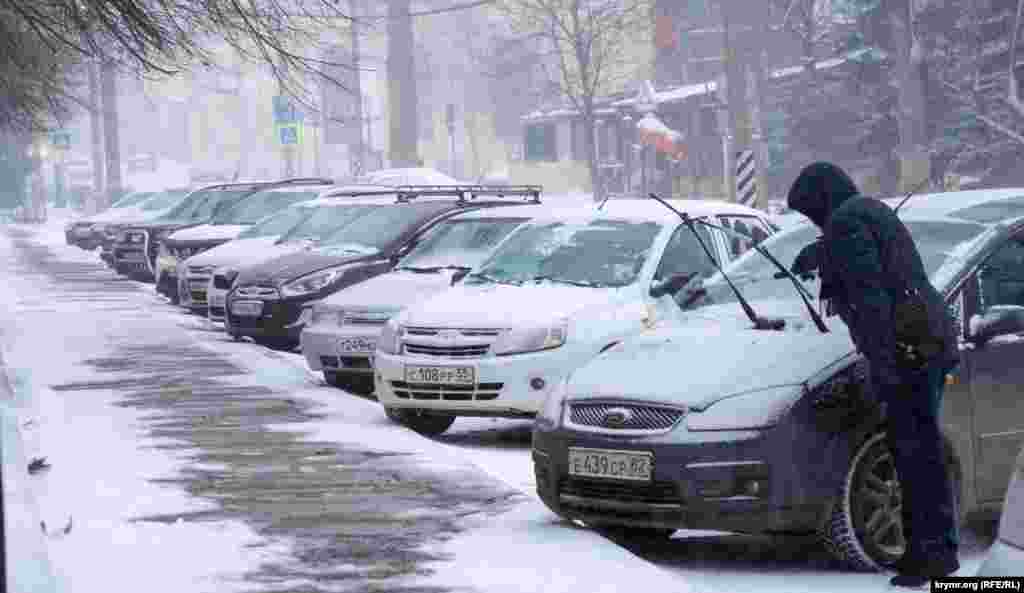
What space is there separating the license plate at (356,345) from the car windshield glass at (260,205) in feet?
44.3

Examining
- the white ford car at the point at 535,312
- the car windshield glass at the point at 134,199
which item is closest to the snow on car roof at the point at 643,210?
the white ford car at the point at 535,312

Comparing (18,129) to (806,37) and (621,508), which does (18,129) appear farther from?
(806,37)

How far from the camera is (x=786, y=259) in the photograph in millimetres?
9734

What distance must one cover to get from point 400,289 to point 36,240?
45425 millimetres

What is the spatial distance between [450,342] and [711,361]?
12.7ft

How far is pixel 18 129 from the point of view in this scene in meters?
26.5

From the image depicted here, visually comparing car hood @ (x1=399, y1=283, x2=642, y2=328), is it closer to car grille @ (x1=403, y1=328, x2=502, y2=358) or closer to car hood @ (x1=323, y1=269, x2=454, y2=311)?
car grille @ (x1=403, y1=328, x2=502, y2=358)

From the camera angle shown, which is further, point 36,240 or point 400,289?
point 36,240

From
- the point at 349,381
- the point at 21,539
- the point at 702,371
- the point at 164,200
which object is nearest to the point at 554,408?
the point at 702,371

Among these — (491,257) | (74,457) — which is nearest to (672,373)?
(74,457)

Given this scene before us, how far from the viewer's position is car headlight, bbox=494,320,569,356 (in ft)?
39.0

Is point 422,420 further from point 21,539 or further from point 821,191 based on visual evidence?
point 21,539

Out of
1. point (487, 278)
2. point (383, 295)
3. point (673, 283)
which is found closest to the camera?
point (673, 283)

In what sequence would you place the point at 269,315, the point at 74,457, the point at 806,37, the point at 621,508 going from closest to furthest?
the point at 621,508 → the point at 74,457 → the point at 269,315 → the point at 806,37
